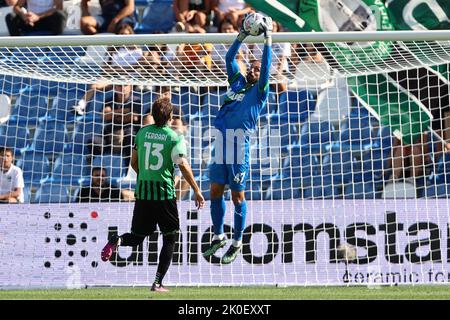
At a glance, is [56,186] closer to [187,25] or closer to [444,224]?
[187,25]

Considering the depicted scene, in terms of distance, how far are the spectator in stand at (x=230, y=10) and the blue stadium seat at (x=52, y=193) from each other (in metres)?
3.75

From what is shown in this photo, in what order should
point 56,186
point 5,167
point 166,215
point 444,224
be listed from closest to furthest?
point 166,215
point 444,224
point 5,167
point 56,186

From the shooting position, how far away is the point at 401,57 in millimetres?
11797

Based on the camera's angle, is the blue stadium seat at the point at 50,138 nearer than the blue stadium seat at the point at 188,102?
No

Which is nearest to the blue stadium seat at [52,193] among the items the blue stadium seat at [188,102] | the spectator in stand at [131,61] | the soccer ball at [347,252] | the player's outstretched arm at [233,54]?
the spectator in stand at [131,61]

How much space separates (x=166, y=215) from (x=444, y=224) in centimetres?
391

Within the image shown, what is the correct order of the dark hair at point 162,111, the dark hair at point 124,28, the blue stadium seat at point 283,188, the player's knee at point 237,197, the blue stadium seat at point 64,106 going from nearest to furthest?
the dark hair at point 162,111, the player's knee at point 237,197, the blue stadium seat at point 283,188, the blue stadium seat at point 64,106, the dark hair at point 124,28

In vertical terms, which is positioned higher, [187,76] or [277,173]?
[187,76]

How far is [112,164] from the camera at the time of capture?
13102 millimetres

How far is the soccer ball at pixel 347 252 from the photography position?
38.5 feet

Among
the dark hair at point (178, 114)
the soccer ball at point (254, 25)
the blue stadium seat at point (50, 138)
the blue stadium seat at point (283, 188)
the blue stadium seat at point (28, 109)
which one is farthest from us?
the blue stadium seat at point (28, 109)

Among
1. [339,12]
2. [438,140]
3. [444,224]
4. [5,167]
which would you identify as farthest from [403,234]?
[5,167]

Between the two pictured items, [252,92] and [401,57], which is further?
[401,57]

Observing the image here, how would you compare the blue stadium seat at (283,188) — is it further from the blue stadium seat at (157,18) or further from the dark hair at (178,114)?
the blue stadium seat at (157,18)
